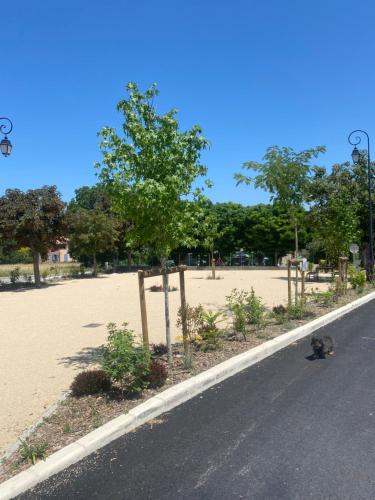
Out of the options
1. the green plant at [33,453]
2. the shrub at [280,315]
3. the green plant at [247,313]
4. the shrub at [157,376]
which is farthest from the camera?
the shrub at [280,315]

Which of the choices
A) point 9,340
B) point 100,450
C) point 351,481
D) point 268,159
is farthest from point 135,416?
point 268,159

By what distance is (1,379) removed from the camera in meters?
6.49

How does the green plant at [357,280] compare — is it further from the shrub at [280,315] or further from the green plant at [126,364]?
the green plant at [126,364]

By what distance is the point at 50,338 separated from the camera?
9.49 m

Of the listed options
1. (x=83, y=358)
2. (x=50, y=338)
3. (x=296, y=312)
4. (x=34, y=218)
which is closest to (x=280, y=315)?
(x=296, y=312)

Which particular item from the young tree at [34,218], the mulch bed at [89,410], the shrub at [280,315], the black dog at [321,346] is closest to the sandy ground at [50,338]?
the mulch bed at [89,410]

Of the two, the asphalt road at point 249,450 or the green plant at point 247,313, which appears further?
the green plant at point 247,313

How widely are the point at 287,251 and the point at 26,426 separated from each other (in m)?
36.5

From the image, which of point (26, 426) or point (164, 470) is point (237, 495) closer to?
point (164, 470)

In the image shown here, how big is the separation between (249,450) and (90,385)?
7.26ft

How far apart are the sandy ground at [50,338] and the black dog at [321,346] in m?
3.12

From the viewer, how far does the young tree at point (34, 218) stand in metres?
23.3

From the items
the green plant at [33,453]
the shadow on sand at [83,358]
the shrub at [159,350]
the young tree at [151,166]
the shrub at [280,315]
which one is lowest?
the shadow on sand at [83,358]

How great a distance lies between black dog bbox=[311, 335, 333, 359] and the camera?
692 cm
